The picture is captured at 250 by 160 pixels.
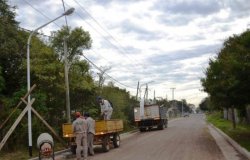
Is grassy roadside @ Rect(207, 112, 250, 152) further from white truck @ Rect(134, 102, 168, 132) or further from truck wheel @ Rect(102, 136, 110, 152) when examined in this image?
white truck @ Rect(134, 102, 168, 132)

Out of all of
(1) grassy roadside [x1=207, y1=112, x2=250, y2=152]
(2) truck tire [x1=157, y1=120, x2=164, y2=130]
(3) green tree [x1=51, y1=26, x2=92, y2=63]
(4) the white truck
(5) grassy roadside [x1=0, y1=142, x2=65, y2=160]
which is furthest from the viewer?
(2) truck tire [x1=157, y1=120, x2=164, y2=130]

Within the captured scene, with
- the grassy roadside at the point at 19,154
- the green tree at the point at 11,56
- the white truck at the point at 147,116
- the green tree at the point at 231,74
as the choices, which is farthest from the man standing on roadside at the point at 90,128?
the white truck at the point at 147,116

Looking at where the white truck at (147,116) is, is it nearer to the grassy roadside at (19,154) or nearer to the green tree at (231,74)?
the green tree at (231,74)

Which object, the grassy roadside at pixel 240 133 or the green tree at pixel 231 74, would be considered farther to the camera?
the grassy roadside at pixel 240 133

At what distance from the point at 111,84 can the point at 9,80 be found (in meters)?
22.7

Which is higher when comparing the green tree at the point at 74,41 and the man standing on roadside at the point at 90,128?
the green tree at the point at 74,41

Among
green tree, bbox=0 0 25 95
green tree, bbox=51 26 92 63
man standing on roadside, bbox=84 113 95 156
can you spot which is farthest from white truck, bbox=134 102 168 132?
man standing on roadside, bbox=84 113 95 156

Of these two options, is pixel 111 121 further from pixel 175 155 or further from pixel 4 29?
pixel 4 29

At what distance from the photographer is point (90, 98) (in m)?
36.3

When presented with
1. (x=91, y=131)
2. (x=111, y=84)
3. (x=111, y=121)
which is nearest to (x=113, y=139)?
(x=111, y=121)

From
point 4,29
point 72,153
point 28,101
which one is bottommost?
point 72,153

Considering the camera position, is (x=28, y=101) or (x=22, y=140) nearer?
(x=28, y=101)

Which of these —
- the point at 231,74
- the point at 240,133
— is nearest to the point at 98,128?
the point at 231,74

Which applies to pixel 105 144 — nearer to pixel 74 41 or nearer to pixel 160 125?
pixel 74 41
